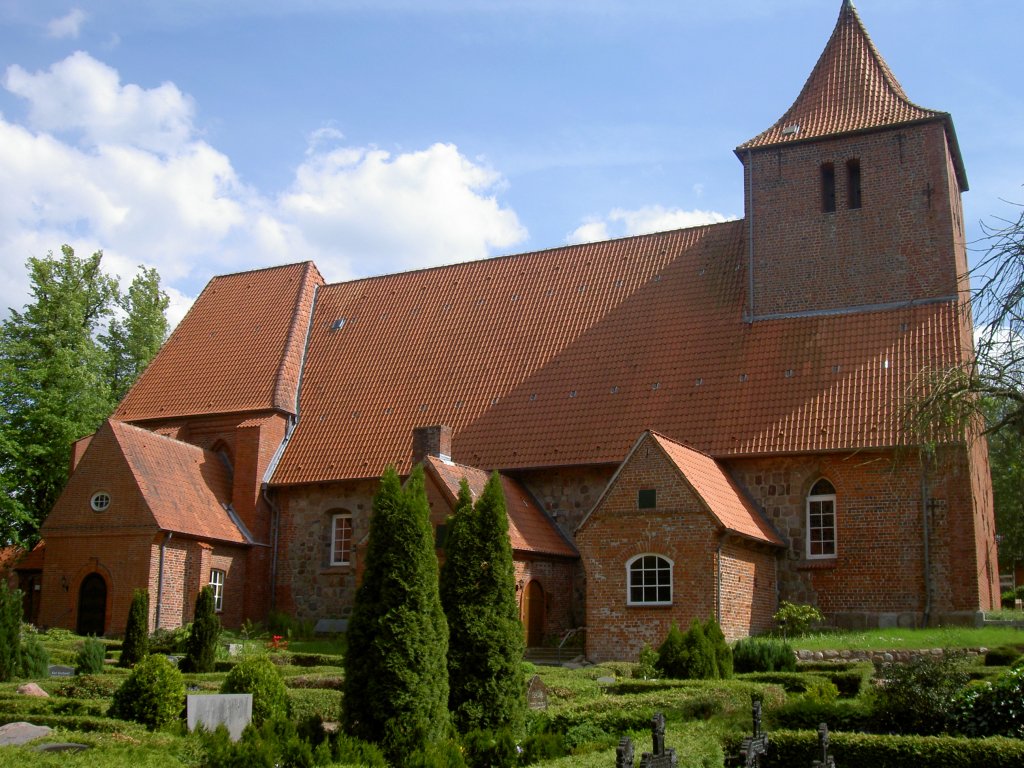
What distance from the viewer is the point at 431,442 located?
1013 inches

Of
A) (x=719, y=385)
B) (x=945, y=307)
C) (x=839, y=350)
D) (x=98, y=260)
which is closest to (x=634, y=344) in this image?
(x=719, y=385)

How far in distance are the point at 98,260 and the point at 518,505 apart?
23266 mm

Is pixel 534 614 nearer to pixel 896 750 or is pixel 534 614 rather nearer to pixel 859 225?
pixel 859 225

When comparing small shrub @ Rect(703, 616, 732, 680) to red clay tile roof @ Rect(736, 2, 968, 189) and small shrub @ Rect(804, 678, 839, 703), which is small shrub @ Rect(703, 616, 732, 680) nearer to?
small shrub @ Rect(804, 678, 839, 703)

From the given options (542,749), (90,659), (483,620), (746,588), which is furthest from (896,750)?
(90,659)

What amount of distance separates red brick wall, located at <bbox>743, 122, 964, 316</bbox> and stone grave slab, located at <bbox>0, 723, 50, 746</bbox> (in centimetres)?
1906

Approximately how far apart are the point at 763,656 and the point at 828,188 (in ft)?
43.6

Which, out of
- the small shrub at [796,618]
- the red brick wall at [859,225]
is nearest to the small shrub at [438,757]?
the small shrub at [796,618]

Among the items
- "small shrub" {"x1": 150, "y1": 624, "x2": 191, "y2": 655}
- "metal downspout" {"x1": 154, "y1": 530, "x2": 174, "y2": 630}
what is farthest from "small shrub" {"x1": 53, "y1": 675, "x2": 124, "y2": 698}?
"metal downspout" {"x1": 154, "y1": 530, "x2": 174, "y2": 630}

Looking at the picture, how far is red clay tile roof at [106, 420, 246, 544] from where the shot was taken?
2655 centimetres

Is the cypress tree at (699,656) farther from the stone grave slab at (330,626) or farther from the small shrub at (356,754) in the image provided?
the stone grave slab at (330,626)

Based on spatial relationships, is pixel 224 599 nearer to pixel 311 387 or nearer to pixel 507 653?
pixel 311 387

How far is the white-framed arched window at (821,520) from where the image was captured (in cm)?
2364

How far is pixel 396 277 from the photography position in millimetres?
34188
